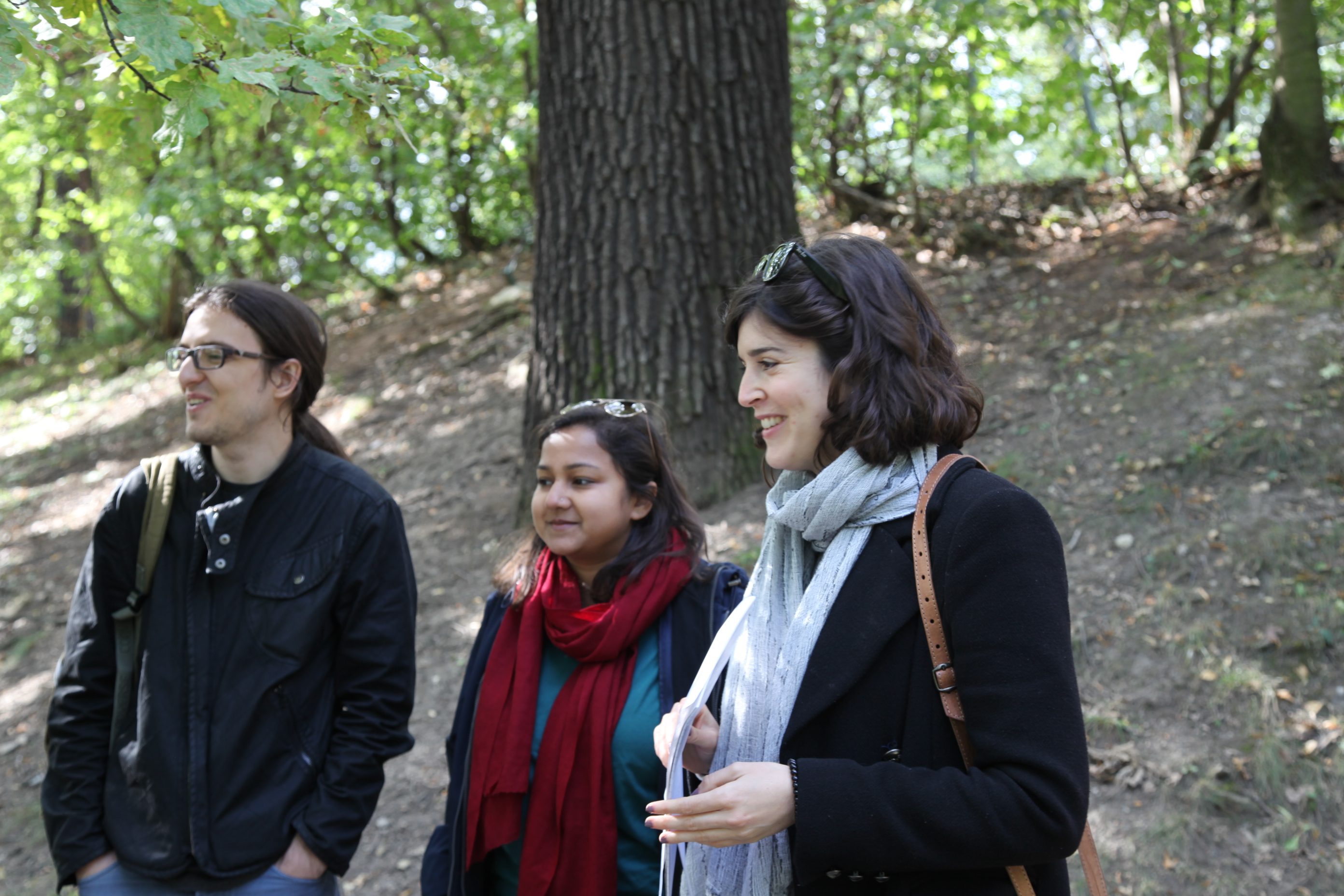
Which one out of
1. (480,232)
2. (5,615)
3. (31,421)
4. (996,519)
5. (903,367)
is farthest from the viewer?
(31,421)

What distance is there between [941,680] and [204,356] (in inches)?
82.3

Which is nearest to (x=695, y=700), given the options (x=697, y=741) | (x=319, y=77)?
(x=697, y=741)

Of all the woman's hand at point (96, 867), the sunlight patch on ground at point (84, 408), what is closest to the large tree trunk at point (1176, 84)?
the woman's hand at point (96, 867)

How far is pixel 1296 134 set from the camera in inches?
251

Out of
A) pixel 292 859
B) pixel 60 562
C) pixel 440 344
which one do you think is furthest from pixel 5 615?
pixel 292 859

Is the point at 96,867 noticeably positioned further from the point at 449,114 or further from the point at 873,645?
the point at 449,114

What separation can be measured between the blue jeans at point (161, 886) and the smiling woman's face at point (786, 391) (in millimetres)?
1668

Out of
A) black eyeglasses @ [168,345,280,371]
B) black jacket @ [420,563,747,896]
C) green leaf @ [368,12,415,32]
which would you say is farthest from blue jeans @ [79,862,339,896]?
green leaf @ [368,12,415,32]

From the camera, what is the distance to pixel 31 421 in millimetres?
13141

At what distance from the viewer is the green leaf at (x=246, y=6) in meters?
1.97

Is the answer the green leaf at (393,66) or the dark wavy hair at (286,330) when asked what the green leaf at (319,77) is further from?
the dark wavy hair at (286,330)

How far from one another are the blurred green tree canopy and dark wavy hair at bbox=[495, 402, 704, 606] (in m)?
0.96

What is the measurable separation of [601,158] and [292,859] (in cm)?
365

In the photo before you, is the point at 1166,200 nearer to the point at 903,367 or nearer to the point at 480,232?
the point at 903,367
